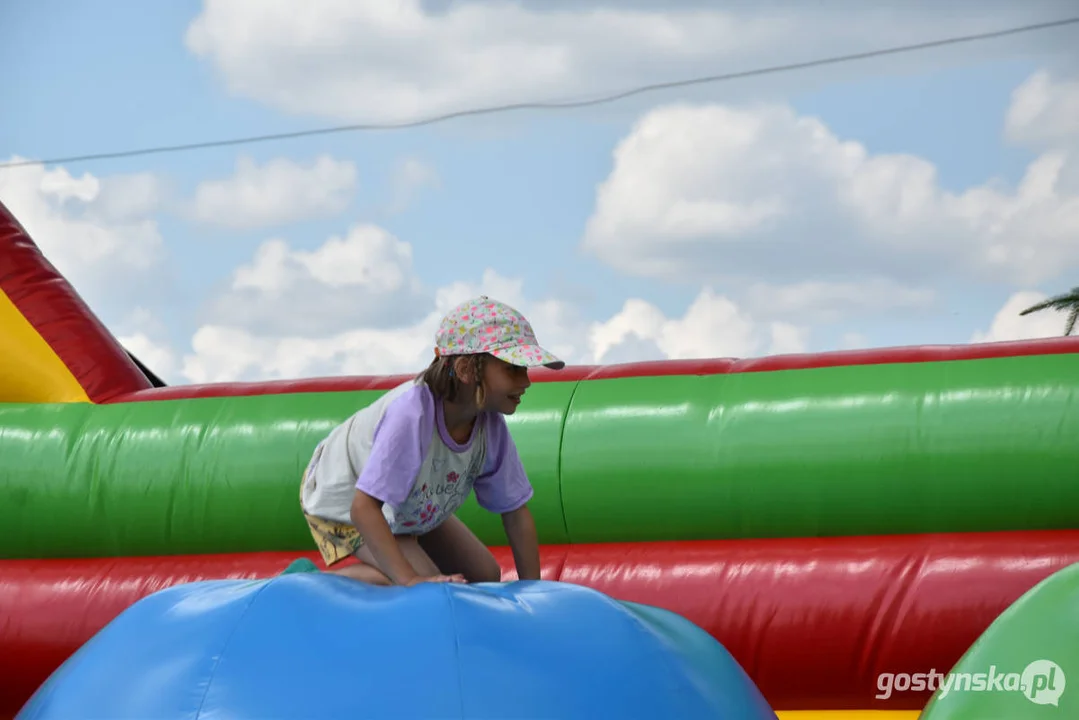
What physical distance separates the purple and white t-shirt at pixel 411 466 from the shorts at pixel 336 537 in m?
0.02

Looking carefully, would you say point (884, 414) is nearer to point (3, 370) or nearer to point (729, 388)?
point (729, 388)

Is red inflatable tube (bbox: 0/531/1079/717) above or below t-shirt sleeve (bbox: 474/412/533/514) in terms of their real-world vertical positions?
below

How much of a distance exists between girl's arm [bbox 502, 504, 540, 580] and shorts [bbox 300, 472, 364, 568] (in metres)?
0.23

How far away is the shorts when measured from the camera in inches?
70.0

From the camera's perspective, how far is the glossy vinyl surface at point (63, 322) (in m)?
2.56

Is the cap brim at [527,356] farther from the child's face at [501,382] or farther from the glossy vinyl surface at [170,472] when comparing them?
the glossy vinyl surface at [170,472]

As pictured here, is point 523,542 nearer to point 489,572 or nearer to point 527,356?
point 489,572

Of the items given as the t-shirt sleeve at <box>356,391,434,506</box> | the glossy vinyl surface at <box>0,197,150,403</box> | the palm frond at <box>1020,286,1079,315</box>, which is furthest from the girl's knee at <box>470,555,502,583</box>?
the palm frond at <box>1020,286,1079,315</box>

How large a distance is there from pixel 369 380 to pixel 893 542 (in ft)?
3.46

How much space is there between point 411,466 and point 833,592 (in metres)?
0.72

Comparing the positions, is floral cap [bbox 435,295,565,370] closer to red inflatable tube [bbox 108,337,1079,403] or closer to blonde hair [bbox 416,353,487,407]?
blonde hair [bbox 416,353,487,407]

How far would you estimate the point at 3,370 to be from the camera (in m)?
2.54

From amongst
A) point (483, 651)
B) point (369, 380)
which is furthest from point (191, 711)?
point (369, 380)

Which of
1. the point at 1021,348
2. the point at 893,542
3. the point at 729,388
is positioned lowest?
the point at 893,542
